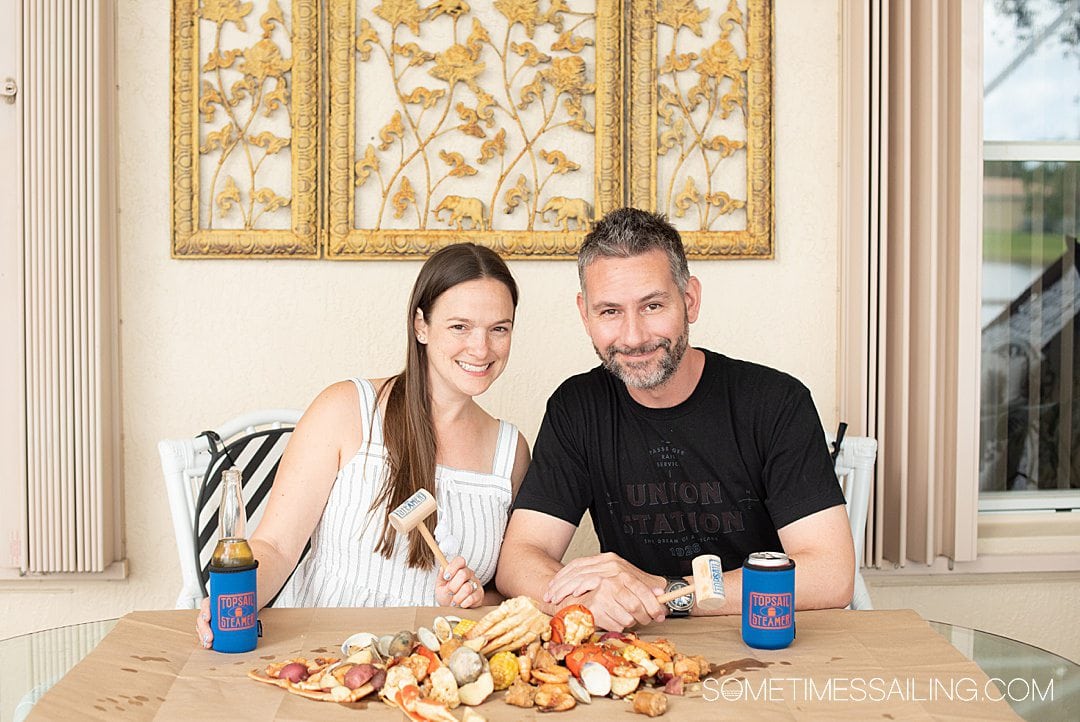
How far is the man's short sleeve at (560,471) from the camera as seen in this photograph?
2.20 meters

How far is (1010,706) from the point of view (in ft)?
Answer: 4.71

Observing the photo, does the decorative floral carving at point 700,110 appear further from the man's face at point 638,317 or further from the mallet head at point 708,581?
the mallet head at point 708,581

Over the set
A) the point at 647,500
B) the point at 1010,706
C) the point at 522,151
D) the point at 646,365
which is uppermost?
the point at 522,151

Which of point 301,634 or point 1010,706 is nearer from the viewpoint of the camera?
point 1010,706

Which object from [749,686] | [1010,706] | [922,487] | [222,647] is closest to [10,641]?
[222,647]

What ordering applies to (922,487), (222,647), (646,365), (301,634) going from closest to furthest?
(222,647) → (301,634) → (646,365) → (922,487)

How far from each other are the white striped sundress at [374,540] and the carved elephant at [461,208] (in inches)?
31.8

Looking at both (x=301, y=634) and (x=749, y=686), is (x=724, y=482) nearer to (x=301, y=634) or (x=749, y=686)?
(x=749, y=686)

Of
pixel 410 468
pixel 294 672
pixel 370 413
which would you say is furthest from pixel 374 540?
pixel 294 672

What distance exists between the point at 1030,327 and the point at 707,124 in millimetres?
1187

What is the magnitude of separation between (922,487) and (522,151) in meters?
1.51

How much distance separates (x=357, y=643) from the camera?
60.7 inches

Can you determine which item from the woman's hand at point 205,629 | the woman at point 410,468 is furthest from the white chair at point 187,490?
the woman's hand at point 205,629

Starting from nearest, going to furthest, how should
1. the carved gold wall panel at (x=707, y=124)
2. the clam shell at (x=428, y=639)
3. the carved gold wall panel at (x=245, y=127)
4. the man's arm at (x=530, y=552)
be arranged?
the clam shell at (x=428, y=639)
the man's arm at (x=530, y=552)
the carved gold wall panel at (x=245, y=127)
the carved gold wall panel at (x=707, y=124)
